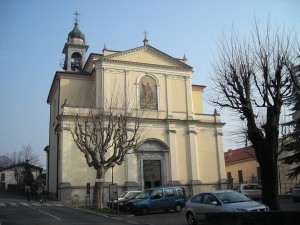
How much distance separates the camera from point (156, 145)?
3775cm

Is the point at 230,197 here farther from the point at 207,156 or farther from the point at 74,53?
the point at 74,53

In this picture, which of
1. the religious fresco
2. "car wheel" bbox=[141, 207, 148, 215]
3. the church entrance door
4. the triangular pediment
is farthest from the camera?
the triangular pediment

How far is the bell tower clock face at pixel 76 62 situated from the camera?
46.4m

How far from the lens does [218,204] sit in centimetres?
1335

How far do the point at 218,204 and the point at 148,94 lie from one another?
26659 mm

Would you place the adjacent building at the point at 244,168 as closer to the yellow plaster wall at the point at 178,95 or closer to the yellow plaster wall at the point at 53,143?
the yellow plaster wall at the point at 178,95

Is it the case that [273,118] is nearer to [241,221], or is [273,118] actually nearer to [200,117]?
[241,221]

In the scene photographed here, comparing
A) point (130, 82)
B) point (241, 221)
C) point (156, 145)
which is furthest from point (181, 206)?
point (130, 82)

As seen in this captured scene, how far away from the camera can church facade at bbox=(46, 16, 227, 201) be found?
3503 centimetres

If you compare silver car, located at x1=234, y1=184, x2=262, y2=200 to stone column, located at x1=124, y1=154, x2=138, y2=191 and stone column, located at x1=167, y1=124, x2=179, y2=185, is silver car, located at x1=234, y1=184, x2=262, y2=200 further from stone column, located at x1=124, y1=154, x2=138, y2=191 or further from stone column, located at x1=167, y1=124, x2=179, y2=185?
stone column, located at x1=124, y1=154, x2=138, y2=191

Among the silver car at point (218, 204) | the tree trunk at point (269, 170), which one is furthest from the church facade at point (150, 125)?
the tree trunk at point (269, 170)

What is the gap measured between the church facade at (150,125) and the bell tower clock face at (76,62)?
3898mm

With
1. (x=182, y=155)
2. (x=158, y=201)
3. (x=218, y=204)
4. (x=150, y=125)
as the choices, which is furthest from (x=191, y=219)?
(x=182, y=155)

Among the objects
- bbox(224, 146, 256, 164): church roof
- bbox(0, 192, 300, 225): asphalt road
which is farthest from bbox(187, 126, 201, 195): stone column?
bbox(0, 192, 300, 225): asphalt road
